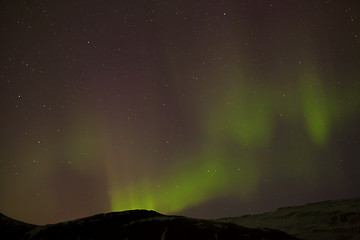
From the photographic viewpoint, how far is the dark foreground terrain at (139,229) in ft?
9.61

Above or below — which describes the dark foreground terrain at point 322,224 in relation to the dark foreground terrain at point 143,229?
below

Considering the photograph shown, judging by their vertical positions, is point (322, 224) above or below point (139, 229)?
below

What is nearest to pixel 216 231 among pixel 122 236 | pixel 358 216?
pixel 122 236

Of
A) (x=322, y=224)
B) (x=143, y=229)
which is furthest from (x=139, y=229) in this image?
(x=322, y=224)

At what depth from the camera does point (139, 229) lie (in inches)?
124

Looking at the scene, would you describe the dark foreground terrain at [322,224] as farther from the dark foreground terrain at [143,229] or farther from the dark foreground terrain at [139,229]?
the dark foreground terrain at [139,229]

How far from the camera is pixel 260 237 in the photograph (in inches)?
112

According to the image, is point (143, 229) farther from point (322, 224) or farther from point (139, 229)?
point (322, 224)

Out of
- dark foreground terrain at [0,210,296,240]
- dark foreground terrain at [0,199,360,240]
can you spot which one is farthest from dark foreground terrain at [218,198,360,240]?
dark foreground terrain at [0,210,296,240]

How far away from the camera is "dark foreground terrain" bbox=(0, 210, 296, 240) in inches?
115

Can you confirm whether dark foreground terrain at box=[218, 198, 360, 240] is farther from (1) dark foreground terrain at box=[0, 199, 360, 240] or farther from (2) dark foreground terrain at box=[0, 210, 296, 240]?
(2) dark foreground terrain at box=[0, 210, 296, 240]

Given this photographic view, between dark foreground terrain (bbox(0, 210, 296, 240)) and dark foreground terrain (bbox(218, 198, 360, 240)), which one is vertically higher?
dark foreground terrain (bbox(0, 210, 296, 240))

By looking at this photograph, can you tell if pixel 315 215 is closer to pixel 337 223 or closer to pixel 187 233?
pixel 337 223

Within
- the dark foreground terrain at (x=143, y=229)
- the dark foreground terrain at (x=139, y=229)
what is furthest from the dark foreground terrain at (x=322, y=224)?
the dark foreground terrain at (x=139, y=229)
